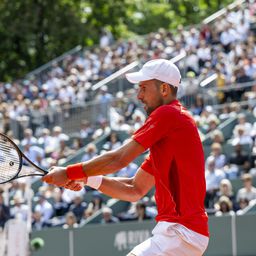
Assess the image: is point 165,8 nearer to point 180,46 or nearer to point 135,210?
point 180,46

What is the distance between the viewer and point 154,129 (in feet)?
20.7

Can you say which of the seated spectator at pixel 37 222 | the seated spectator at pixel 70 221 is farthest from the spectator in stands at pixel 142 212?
the seated spectator at pixel 37 222

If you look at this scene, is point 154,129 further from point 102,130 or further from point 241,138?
point 102,130

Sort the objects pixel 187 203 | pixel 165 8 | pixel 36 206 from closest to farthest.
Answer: pixel 187 203
pixel 36 206
pixel 165 8

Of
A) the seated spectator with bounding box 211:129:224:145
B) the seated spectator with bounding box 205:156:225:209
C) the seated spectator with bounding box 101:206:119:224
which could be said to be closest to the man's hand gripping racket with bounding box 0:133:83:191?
the seated spectator with bounding box 205:156:225:209

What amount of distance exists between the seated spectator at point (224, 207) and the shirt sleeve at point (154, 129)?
399 inches

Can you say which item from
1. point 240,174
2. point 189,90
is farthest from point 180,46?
point 240,174

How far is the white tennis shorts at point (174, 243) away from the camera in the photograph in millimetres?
6355

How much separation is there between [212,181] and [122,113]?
549 centimetres

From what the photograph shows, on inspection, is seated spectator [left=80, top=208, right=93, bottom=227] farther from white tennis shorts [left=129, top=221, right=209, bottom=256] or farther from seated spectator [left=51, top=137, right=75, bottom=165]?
white tennis shorts [left=129, top=221, right=209, bottom=256]

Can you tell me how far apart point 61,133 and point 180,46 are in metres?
4.03

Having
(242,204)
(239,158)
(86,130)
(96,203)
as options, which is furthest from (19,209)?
(86,130)

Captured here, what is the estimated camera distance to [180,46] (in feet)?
81.2

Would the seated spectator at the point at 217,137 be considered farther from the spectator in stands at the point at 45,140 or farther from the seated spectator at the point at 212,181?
the spectator in stands at the point at 45,140
